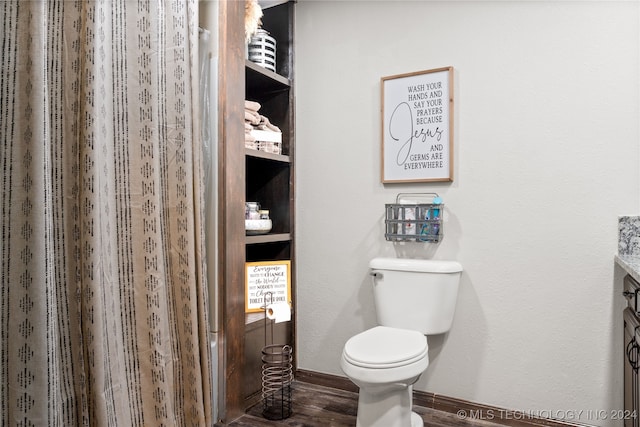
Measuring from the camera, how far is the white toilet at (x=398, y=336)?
166 centimetres

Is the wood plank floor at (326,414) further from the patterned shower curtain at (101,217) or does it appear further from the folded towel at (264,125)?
the folded towel at (264,125)

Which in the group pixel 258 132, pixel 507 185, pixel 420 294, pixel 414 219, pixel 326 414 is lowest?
pixel 326 414

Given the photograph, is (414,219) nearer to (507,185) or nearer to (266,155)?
(507,185)

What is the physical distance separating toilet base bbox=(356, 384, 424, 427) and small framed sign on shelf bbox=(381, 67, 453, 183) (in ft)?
3.38

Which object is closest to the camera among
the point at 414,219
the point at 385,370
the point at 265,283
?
the point at 385,370

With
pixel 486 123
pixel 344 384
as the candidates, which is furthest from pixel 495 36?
pixel 344 384

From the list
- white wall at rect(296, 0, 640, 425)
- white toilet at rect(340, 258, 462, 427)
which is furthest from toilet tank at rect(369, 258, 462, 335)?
white wall at rect(296, 0, 640, 425)

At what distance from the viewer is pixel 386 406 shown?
5.84 feet

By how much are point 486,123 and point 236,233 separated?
1.31 m

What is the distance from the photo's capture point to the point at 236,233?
6.81 ft

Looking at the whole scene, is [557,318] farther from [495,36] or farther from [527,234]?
[495,36]

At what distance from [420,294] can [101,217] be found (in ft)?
4.59

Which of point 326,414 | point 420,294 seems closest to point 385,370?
point 420,294

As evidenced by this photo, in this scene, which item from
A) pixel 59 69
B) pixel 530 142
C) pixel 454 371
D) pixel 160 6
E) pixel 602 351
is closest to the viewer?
pixel 59 69
